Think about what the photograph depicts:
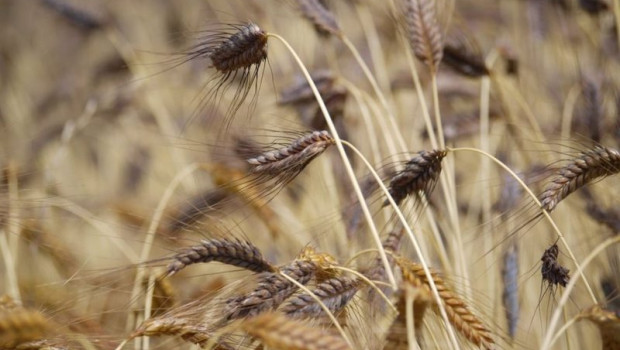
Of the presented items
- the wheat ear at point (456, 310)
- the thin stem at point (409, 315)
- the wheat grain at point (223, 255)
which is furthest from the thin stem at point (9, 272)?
the thin stem at point (409, 315)

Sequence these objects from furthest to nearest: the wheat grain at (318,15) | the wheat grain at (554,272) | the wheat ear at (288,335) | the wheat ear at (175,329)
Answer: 1. the wheat grain at (318,15)
2. the wheat grain at (554,272)
3. the wheat ear at (175,329)
4. the wheat ear at (288,335)

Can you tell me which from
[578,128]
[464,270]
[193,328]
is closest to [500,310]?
[464,270]

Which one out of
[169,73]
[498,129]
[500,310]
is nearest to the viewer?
[500,310]

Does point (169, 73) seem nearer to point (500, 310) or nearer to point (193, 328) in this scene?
point (500, 310)

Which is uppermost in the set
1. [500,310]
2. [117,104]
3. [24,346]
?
[117,104]

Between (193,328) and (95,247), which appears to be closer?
(193,328)

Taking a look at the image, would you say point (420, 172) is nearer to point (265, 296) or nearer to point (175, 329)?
point (265, 296)

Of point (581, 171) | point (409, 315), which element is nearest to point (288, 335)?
point (409, 315)

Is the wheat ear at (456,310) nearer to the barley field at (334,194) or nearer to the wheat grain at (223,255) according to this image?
the barley field at (334,194)
